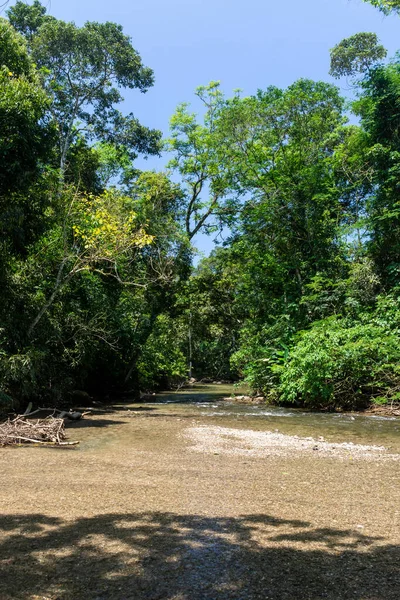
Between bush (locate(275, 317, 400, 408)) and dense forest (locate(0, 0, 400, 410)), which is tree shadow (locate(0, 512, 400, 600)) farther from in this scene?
bush (locate(275, 317, 400, 408))

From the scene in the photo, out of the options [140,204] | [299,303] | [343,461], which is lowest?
[343,461]

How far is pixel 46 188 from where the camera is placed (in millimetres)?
13680

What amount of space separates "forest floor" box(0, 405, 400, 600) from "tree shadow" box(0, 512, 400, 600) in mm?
12

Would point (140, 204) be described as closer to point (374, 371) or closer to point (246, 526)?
point (374, 371)

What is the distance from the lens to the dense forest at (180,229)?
14.4 m

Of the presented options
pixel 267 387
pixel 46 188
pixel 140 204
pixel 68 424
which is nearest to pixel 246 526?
pixel 68 424

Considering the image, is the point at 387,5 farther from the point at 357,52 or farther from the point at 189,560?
the point at 357,52

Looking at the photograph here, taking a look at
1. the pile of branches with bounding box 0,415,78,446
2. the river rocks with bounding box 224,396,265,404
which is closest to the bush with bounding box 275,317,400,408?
the river rocks with bounding box 224,396,265,404

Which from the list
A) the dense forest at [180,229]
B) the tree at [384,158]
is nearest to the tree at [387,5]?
the dense forest at [180,229]

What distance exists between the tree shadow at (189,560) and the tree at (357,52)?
41.7 meters

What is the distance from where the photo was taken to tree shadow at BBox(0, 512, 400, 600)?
329cm

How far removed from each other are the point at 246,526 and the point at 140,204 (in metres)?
19.8

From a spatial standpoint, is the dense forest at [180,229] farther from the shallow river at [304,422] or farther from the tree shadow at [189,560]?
the tree shadow at [189,560]

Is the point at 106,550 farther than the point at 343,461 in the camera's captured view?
No
